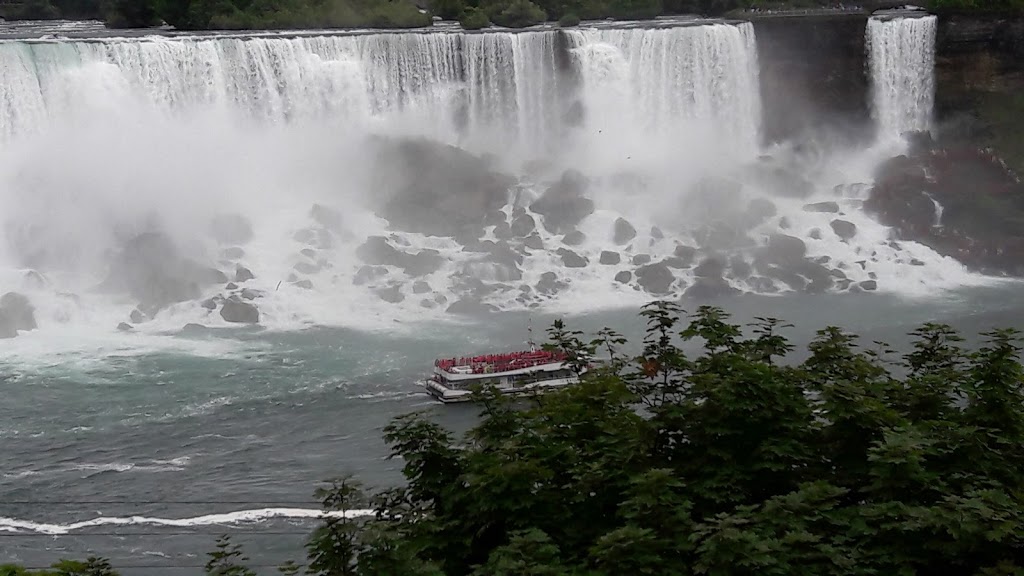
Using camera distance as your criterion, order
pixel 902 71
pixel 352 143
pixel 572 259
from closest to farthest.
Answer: pixel 572 259 < pixel 352 143 < pixel 902 71

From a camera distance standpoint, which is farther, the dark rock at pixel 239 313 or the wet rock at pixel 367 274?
the wet rock at pixel 367 274

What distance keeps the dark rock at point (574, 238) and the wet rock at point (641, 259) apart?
1.66 m

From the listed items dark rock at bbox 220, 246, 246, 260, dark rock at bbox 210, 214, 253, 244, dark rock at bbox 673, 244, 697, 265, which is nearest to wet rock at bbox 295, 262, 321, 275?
dark rock at bbox 220, 246, 246, 260

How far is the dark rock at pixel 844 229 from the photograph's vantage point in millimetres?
35969

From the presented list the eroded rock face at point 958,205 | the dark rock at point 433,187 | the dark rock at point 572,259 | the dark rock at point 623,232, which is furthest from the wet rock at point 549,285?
the eroded rock face at point 958,205

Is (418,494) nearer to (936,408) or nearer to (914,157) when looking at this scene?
(936,408)

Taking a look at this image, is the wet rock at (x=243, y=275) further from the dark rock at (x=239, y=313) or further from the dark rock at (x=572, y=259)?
the dark rock at (x=572, y=259)

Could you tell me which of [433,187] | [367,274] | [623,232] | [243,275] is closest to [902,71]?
[623,232]

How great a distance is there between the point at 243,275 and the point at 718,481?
879 inches

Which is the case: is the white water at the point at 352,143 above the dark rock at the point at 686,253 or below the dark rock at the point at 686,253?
above

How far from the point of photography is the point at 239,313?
1174 inches

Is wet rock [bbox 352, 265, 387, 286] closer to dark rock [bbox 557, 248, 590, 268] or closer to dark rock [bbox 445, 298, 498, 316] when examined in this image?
dark rock [bbox 445, 298, 498, 316]

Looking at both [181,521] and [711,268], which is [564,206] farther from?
[181,521]

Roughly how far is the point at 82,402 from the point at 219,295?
7.22 m
